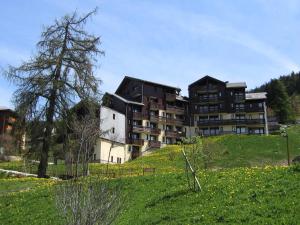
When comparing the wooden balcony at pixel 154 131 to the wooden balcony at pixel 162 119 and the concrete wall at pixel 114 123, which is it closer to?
the wooden balcony at pixel 162 119

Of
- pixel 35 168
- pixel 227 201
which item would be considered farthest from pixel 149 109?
pixel 227 201

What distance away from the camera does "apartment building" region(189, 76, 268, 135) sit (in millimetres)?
95750

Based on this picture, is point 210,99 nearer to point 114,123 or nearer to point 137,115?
point 137,115

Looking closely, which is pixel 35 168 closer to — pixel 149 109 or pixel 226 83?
pixel 149 109

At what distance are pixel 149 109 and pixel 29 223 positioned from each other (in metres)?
68.1

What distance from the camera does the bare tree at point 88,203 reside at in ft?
44.3

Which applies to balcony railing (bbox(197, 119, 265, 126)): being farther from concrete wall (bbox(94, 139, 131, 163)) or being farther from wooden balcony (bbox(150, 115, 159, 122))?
concrete wall (bbox(94, 139, 131, 163))

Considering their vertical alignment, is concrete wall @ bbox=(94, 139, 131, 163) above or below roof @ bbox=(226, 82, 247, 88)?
below

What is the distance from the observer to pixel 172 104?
98500 millimetres

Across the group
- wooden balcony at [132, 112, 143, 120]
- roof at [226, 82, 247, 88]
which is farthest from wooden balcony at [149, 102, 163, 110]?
roof at [226, 82, 247, 88]

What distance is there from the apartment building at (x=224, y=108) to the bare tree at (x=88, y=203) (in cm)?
8068

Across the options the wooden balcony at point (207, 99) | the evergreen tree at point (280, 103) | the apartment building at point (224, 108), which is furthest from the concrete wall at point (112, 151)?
the evergreen tree at point (280, 103)

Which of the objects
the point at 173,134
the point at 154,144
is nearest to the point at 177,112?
the point at 173,134

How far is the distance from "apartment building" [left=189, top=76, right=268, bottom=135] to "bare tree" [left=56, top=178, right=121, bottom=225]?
3176 inches
